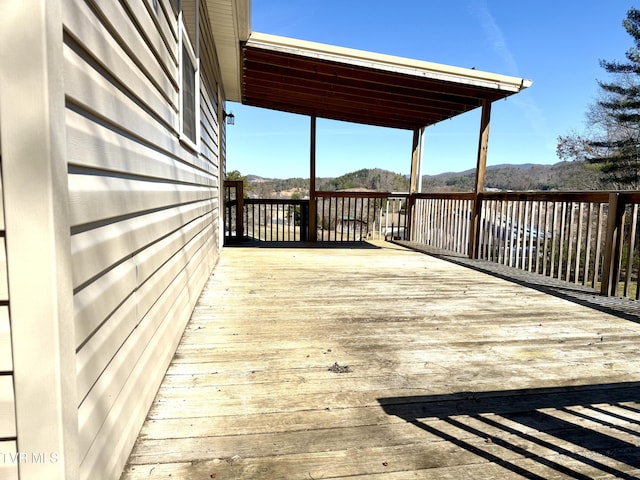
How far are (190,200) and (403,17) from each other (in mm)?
18497

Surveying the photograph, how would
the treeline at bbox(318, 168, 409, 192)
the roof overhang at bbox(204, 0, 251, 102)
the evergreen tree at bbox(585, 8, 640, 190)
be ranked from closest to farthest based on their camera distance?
the roof overhang at bbox(204, 0, 251, 102) → the evergreen tree at bbox(585, 8, 640, 190) → the treeline at bbox(318, 168, 409, 192)

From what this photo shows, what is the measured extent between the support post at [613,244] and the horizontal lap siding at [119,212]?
3833mm

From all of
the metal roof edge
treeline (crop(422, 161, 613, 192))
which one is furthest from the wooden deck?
treeline (crop(422, 161, 613, 192))

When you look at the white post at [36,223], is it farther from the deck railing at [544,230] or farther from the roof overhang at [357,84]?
the roof overhang at [357,84]

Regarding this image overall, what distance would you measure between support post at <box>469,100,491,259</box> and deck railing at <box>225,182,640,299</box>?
16mm

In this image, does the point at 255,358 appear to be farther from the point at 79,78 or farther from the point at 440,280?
the point at 440,280

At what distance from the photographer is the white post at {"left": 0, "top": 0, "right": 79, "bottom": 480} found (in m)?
0.76

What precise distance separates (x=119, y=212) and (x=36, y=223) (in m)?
0.51

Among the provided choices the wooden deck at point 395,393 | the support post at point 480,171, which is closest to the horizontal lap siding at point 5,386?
the wooden deck at point 395,393

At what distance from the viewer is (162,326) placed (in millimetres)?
1944

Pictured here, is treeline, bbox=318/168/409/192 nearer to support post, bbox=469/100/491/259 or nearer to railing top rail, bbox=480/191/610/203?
support post, bbox=469/100/491/259

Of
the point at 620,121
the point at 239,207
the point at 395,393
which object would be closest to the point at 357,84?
the point at 239,207

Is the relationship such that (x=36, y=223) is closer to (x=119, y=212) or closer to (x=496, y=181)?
(x=119, y=212)

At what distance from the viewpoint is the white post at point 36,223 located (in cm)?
76
